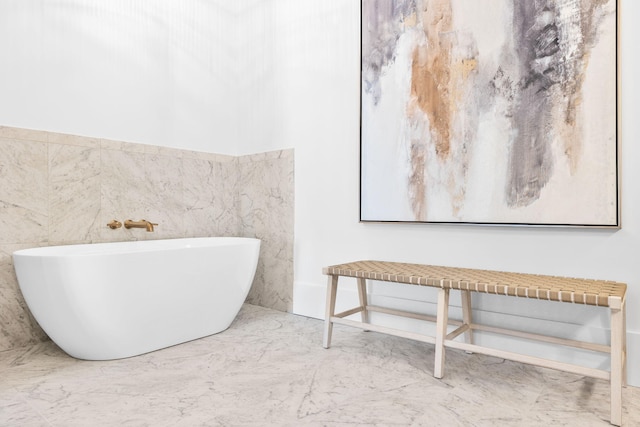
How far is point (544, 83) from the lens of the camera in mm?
1886

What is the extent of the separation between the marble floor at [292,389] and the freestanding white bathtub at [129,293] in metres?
0.10

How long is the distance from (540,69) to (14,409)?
2.49 metres

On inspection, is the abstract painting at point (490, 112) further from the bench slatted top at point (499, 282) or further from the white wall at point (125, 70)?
the white wall at point (125, 70)

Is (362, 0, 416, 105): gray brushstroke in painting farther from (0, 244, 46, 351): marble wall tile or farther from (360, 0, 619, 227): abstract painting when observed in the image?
(0, 244, 46, 351): marble wall tile

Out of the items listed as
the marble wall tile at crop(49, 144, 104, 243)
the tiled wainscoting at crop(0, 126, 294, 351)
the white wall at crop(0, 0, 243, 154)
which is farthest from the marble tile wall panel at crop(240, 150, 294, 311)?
the marble wall tile at crop(49, 144, 104, 243)

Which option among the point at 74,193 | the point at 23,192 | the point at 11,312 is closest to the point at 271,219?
the point at 74,193

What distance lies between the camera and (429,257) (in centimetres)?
228

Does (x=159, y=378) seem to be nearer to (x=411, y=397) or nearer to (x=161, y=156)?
(x=411, y=397)

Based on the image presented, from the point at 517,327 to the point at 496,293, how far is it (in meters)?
0.52

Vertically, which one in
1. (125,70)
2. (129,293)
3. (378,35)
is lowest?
(129,293)

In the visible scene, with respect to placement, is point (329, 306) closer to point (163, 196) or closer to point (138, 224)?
point (138, 224)

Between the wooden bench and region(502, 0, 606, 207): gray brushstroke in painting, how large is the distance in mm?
437

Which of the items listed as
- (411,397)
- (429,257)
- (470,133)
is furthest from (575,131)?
(411,397)

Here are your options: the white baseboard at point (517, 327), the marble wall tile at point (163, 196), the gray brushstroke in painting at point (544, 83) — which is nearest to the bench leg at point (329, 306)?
the white baseboard at point (517, 327)
